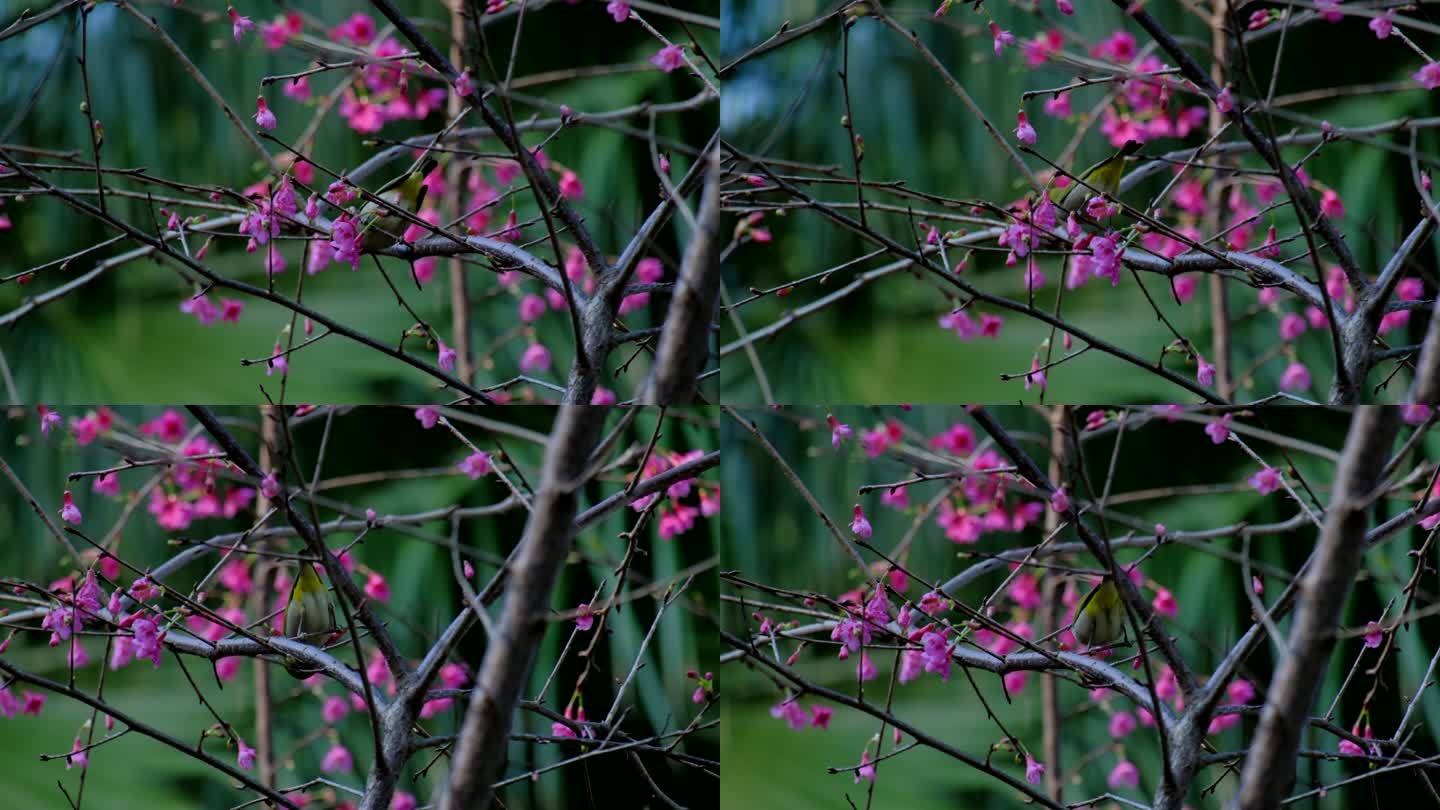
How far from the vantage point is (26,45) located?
2172 mm

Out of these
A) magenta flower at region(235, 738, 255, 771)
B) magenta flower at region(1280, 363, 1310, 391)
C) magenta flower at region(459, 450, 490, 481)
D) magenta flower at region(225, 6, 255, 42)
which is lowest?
magenta flower at region(235, 738, 255, 771)

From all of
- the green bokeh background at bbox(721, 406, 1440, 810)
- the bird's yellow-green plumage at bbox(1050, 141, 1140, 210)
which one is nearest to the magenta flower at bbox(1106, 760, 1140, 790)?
the green bokeh background at bbox(721, 406, 1440, 810)

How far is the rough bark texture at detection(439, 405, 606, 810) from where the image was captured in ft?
4.73

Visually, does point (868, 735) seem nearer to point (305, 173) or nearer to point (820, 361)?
point (820, 361)

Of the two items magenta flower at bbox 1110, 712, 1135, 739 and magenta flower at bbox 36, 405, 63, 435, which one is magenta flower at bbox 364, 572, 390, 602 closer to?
magenta flower at bbox 36, 405, 63, 435

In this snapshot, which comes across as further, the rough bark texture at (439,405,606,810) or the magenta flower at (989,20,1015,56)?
the magenta flower at (989,20,1015,56)

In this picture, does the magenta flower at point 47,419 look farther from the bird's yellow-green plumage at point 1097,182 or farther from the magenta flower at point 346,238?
the bird's yellow-green plumage at point 1097,182

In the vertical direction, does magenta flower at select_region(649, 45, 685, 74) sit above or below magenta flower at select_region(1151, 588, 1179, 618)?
above

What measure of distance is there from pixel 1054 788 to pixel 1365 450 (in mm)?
899

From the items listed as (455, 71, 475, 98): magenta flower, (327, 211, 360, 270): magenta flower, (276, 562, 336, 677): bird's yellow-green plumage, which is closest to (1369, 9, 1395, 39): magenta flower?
(455, 71, 475, 98): magenta flower

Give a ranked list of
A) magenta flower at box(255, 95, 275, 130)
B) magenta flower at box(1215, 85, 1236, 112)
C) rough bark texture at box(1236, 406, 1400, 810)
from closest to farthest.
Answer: rough bark texture at box(1236, 406, 1400, 810) → magenta flower at box(1215, 85, 1236, 112) → magenta flower at box(255, 95, 275, 130)

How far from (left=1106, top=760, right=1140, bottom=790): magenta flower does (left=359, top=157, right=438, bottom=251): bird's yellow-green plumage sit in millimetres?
1450

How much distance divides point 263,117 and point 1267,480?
1.70 meters

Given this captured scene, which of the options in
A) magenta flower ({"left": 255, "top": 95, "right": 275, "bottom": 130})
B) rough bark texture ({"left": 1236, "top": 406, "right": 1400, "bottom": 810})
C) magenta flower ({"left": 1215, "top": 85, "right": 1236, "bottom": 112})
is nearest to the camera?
rough bark texture ({"left": 1236, "top": 406, "right": 1400, "bottom": 810})
